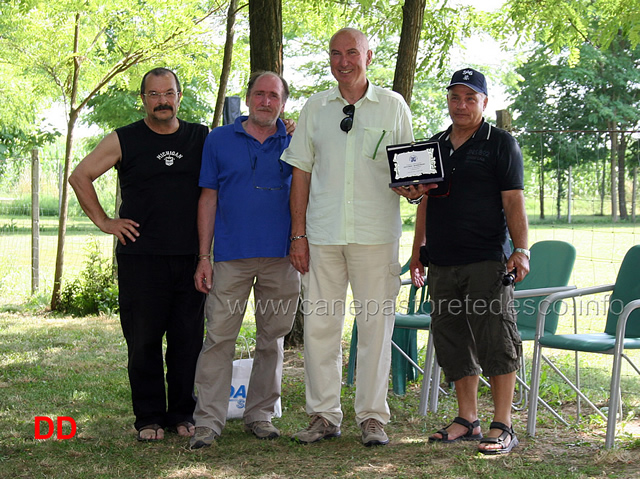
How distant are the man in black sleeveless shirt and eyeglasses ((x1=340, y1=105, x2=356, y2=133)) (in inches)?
32.0

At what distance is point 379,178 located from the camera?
385 centimetres

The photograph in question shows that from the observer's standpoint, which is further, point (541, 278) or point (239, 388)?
point (541, 278)

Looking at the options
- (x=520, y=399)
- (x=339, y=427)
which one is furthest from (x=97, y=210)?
(x=520, y=399)

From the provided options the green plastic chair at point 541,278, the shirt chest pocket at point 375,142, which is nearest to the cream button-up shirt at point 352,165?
the shirt chest pocket at point 375,142

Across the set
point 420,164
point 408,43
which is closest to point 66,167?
point 408,43

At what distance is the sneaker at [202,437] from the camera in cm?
387

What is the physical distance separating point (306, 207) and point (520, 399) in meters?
2.15

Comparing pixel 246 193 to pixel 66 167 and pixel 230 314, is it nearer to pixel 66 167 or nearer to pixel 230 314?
pixel 230 314

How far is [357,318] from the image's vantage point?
3.96 metres

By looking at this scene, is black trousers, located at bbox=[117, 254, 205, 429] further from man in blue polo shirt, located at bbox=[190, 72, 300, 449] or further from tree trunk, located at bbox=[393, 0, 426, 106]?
tree trunk, located at bbox=[393, 0, 426, 106]

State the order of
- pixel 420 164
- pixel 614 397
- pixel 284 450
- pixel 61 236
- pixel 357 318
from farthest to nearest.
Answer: pixel 61 236 < pixel 357 318 < pixel 284 450 < pixel 614 397 < pixel 420 164

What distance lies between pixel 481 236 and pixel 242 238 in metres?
1.26

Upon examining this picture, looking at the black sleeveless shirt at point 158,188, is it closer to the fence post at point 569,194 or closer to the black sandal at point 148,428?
the black sandal at point 148,428

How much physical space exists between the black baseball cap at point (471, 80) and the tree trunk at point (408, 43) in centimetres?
194
